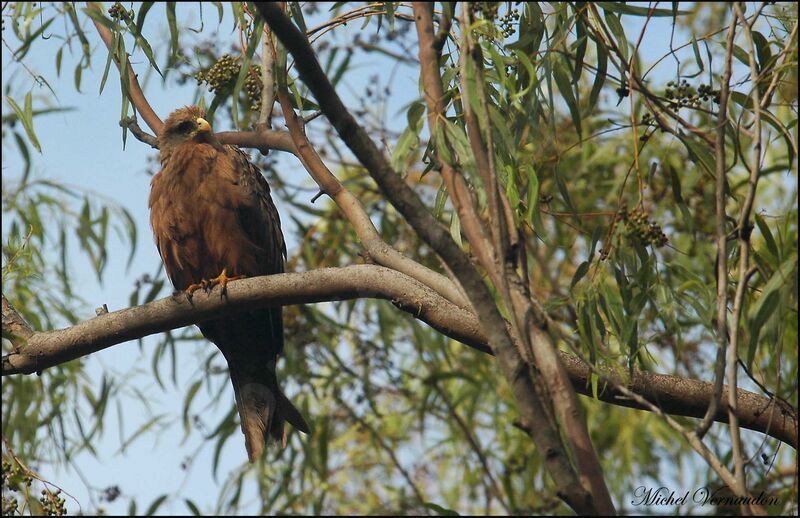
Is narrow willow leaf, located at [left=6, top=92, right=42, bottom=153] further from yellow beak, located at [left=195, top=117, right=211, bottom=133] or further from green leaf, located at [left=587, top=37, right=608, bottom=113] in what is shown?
green leaf, located at [left=587, top=37, right=608, bottom=113]

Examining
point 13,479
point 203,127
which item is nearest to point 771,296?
point 13,479

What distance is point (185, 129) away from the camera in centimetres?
548

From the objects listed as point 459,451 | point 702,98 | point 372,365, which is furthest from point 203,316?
point 459,451

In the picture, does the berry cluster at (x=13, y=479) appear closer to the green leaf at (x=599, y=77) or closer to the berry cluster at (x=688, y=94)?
the green leaf at (x=599, y=77)

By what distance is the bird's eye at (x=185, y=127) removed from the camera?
546 centimetres

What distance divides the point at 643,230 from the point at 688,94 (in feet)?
1.76

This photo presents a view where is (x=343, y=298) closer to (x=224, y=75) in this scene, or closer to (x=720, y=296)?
(x=224, y=75)

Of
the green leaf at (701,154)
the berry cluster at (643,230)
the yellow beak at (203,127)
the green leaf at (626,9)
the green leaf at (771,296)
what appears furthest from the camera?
the yellow beak at (203,127)

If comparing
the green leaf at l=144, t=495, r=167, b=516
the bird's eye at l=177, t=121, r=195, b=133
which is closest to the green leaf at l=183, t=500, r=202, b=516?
the green leaf at l=144, t=495, r=167, b=516

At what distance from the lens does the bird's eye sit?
215 inches

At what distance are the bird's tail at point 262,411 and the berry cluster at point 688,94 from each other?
91.2 inches

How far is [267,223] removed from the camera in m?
5.05

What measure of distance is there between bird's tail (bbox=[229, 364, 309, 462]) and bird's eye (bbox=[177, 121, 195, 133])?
4.78 feet

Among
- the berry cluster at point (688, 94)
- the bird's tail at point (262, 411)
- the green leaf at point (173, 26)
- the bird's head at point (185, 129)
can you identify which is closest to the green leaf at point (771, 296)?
the berry cluster at point (688, 94)
